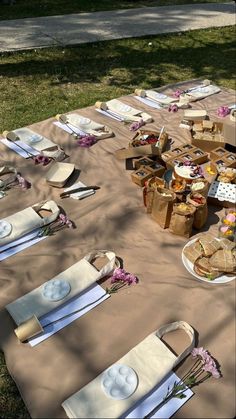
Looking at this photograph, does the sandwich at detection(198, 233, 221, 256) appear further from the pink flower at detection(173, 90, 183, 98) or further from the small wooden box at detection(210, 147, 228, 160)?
the pink flower at detection(173, 90, 183, 98)

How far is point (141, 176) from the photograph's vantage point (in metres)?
2.70

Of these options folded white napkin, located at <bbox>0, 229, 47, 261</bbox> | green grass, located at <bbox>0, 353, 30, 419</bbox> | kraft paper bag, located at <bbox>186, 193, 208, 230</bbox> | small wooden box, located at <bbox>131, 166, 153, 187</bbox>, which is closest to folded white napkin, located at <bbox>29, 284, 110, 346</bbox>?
green grass, located at <bbox>0, 353, 30, 419</bbox>

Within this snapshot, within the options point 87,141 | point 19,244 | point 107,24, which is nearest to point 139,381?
point 19,244

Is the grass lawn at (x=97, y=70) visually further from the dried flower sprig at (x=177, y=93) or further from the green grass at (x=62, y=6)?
the green grass at (x=62, y=6)

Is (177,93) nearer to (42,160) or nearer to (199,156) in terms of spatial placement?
(199,156)

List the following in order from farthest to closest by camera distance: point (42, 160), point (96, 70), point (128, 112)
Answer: point (96, 70)
point (128, 112)
point (42, 160)

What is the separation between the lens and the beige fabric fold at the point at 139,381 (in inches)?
60.0

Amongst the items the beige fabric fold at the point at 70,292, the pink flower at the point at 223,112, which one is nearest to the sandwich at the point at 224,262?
the beige fabric fold at the point at 70,292

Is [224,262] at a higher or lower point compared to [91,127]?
lower

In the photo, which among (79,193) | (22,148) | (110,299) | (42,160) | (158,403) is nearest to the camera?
(158,403)

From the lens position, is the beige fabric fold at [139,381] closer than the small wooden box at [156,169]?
Yes

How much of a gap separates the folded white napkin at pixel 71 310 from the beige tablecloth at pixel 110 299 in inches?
1.1

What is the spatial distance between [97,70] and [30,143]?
2227 millimetres

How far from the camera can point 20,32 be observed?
19.5ft
